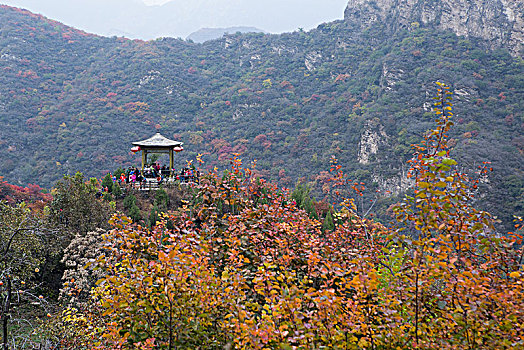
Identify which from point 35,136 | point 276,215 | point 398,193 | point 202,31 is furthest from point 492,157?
point 202,31

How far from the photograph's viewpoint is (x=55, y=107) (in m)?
43.7

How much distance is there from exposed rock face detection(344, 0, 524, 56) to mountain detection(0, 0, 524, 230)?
0.87 meters

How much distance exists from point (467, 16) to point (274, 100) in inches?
1013

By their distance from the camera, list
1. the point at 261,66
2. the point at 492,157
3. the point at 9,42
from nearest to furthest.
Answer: the point at 492,157
the point at 9,42
the point at 261,66

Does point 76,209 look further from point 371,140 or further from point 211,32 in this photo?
point 211,32

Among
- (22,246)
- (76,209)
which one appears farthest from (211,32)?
(22,246)

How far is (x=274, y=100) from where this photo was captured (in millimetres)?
50062

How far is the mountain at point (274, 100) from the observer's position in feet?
105

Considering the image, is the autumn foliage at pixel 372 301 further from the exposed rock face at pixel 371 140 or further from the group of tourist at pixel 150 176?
the exposed rock face at pixel 371 140

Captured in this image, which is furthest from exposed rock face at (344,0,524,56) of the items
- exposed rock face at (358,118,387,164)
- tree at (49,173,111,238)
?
tree at (49,173,111,238)

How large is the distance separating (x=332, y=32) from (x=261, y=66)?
13663 millimetres

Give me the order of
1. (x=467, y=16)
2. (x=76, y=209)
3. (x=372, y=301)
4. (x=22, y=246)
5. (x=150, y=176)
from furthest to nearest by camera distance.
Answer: (x=467, y=16) → (x=150, y=176) → (x=76, y=209) → (x=22, y=246) → (x=372, y=301)

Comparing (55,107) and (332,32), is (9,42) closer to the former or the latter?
(55,107)

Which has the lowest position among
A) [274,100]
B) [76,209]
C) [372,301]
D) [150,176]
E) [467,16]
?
[150,176]
